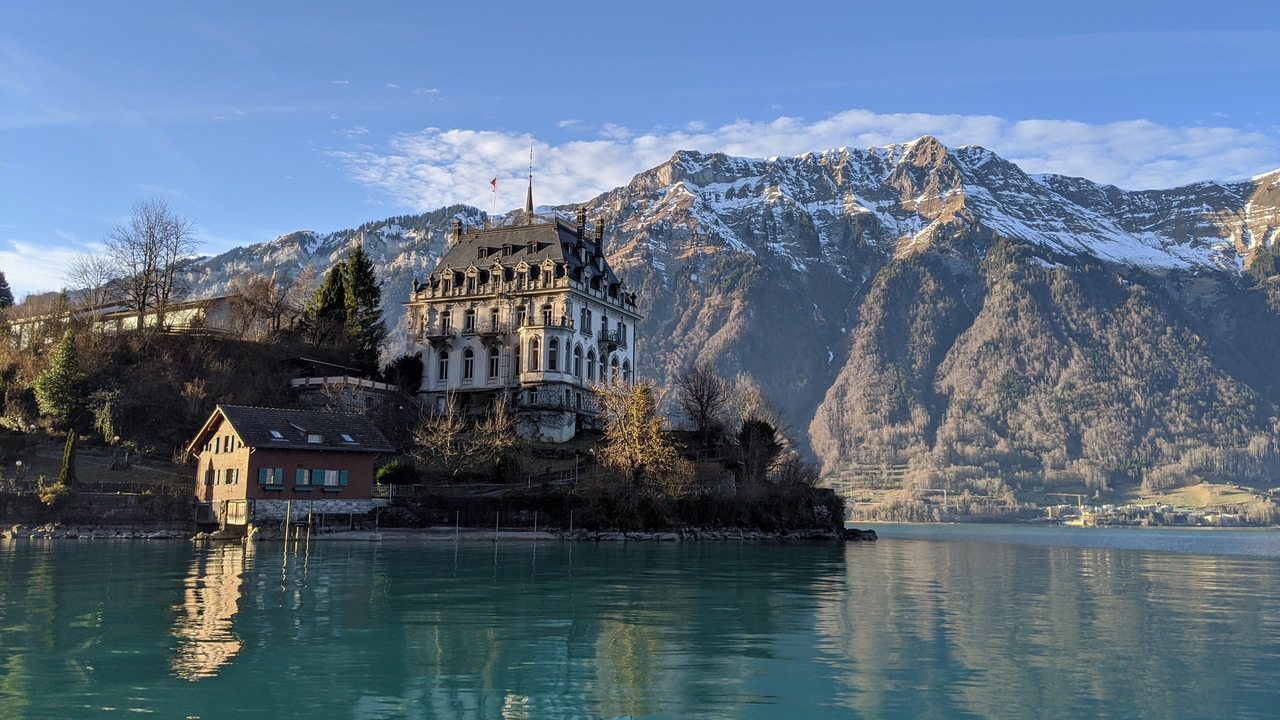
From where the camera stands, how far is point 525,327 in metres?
87.4

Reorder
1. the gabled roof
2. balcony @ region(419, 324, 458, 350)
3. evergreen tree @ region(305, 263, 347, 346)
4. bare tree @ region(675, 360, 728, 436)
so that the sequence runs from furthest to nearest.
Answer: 1. evergreen tree @ region(305, 263, 347, 346)
2. balcony @ region(419, 324, 458, 350)
3. bare tree @ region(675, 360, 728, 436)
4. the gabled roof

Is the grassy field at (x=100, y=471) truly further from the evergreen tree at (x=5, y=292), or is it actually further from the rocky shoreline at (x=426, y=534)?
the evergreen tree at (x=5, y=292)

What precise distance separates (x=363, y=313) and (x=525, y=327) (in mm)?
15945

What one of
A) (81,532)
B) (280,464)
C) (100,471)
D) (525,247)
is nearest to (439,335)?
(525,247)

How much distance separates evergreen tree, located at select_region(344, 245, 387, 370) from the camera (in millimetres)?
89500

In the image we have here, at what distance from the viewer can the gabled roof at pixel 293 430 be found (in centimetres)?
6256

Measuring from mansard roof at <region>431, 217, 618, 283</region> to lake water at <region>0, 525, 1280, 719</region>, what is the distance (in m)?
51.1

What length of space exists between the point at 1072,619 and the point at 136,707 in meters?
24.1

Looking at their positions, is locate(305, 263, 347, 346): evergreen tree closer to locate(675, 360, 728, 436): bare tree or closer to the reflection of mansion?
the reflection of mansion

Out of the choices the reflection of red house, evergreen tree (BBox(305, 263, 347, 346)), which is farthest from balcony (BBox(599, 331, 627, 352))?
the reflection of red house

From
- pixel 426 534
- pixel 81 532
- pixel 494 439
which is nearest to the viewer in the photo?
pixel 81 532

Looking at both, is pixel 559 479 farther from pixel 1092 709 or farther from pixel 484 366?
pixel 1092 709

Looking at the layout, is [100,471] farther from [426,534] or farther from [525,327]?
[525,327]

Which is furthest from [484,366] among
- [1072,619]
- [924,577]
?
[1072,619]
